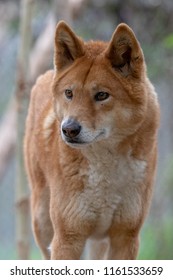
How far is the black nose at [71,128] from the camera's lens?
486 cm

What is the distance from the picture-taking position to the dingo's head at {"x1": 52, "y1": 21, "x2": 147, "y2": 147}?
4930 mm

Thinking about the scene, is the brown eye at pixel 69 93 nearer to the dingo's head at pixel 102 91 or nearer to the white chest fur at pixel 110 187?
the dingo's head at pixel 102 91

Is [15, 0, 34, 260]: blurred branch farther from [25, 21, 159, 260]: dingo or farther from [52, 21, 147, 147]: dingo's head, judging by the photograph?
[52, 21, 147, 147]: dingo's head

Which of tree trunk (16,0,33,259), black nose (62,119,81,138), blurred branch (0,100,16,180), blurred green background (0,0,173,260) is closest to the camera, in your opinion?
black nose (62,119,81,138)

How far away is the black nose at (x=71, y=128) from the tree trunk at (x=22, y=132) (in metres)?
2.72

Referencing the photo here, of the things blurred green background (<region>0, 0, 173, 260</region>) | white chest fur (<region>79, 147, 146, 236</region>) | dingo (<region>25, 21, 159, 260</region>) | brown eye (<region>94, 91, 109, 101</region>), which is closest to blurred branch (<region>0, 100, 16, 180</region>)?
blurred green background (<region>0, 0, 173, 260</region>)

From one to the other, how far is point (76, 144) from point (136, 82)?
504 mm

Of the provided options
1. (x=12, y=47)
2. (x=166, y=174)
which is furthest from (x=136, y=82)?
(x=12, y=47)

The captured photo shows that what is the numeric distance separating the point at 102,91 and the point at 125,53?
10.1 inches

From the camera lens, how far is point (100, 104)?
4.98 meters

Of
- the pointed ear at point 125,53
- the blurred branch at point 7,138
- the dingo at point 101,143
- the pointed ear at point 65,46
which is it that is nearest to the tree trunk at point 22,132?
the dingo at point 101,143

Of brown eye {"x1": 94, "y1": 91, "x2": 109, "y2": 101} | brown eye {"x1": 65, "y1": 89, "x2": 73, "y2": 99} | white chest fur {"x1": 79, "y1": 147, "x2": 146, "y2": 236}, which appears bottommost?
white chest fur {"x1": 79, "y1": 147, "x2": 146, "y2": 236}

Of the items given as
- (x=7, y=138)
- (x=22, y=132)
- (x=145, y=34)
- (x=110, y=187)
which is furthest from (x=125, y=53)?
(x=145, y=34)

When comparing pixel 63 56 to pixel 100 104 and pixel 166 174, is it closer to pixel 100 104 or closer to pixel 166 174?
pixel 100 104
